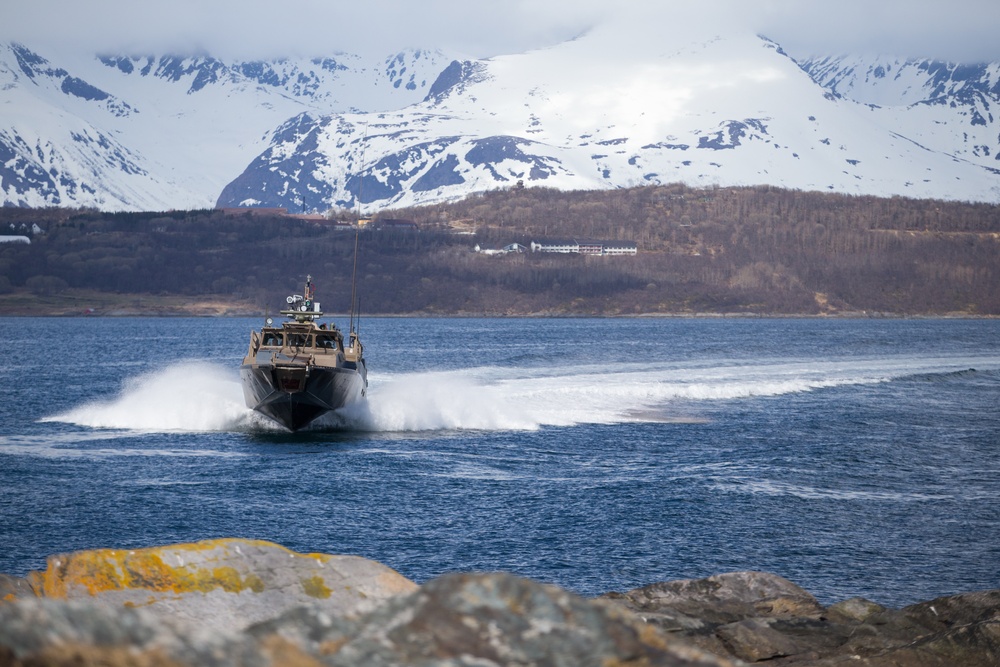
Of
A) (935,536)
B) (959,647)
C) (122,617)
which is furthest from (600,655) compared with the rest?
(935,536)

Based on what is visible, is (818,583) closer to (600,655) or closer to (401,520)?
(401,520)

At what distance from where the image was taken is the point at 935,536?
31.5 meters

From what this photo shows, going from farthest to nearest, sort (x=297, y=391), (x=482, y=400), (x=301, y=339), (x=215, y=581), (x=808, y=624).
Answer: (x=482, y=400) < (x=301, y=339) < (x=297, y=391) < (x=808, y=624) < (x=215, y=581)

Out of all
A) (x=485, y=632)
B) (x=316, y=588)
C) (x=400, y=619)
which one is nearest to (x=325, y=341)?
(x=316, y=588)

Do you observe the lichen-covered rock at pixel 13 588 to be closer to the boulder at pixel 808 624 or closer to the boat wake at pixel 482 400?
the boulder at pixel 808 624

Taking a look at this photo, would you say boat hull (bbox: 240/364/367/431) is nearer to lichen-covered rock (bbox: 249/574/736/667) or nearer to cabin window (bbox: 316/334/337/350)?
cabin window (bbox: 316/334/337/350)

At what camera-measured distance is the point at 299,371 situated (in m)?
50.8

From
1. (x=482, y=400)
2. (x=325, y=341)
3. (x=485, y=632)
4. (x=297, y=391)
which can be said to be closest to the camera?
(x=485, y=632)

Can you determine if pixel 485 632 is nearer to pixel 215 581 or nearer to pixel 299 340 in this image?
pixel 215 581

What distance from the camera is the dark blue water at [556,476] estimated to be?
96.5ft

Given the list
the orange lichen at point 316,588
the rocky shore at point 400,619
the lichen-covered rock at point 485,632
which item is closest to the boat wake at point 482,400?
the rocky shore at point 400,619

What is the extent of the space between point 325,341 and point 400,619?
1846 inches

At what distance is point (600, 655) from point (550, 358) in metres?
99.4

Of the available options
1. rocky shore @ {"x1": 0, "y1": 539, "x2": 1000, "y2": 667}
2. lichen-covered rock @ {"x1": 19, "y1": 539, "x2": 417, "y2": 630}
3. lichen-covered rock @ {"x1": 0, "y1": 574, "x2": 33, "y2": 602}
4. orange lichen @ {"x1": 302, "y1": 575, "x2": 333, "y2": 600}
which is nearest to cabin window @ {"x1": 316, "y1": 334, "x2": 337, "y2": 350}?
rocky shore @ {"x1": 0, "y1": 539, "x2": 1000, "y2": 667}
